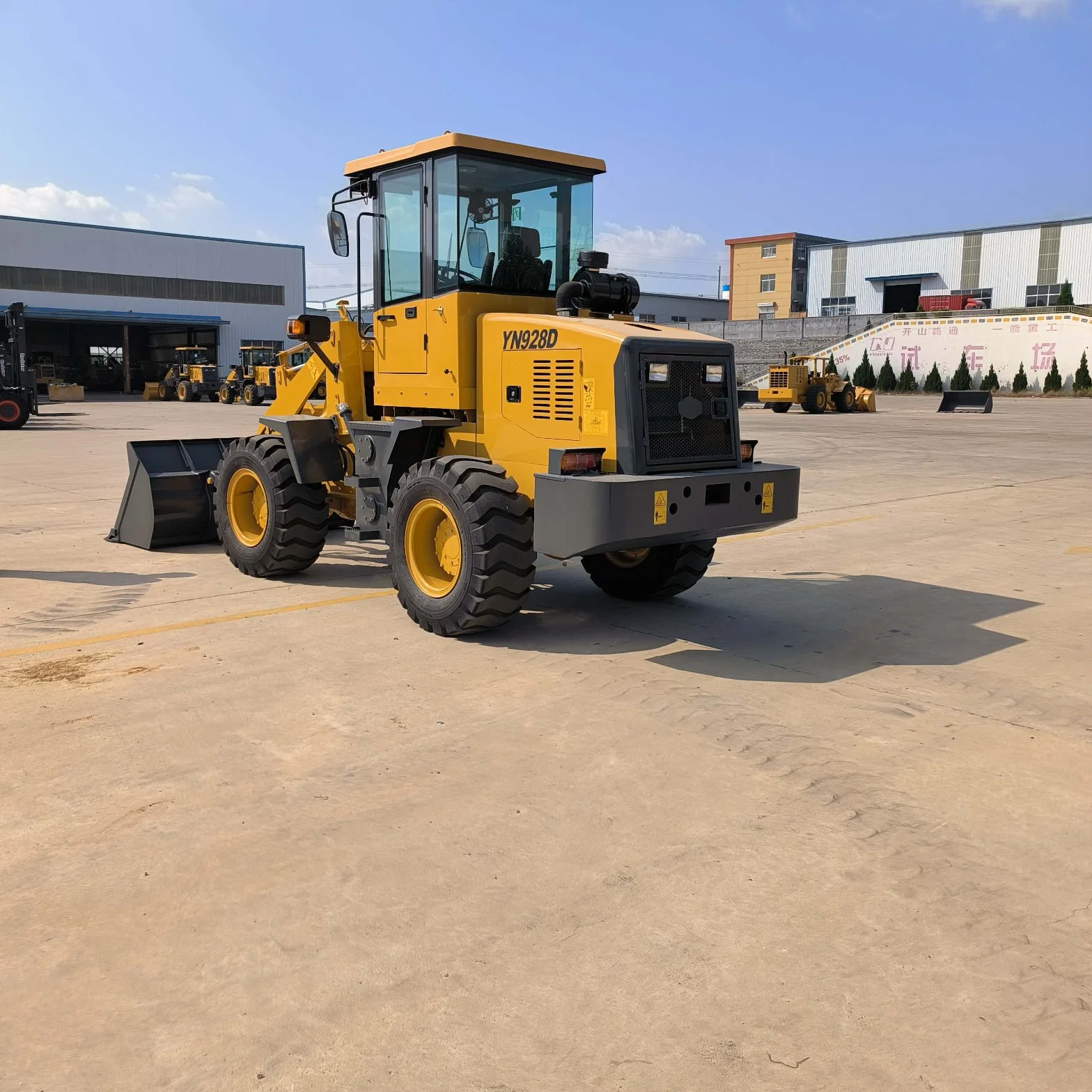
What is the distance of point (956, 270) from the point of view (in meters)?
68.4

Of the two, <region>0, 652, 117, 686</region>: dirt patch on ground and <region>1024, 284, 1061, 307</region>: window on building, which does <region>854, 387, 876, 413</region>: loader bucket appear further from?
<region>0, 652, 117, 686</region>: dirt patch on ground

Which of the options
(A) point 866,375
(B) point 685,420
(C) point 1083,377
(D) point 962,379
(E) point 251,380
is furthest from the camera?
(A) point 866,375

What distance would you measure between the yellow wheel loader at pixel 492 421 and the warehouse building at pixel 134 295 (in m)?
53.0

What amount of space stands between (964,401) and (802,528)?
104 ft

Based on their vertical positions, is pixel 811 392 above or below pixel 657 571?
above

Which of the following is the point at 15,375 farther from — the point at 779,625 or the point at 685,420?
the point at 779,625

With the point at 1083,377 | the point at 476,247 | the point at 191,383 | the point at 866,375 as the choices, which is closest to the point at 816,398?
the point at 1083,377

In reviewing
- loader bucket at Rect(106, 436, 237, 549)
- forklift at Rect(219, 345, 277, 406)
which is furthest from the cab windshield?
forklift at Rect(219, 345, 277, 406)

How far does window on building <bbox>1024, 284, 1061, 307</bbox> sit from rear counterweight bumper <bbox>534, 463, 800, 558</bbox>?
6395 centimetres

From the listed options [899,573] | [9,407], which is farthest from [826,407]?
[899,573]

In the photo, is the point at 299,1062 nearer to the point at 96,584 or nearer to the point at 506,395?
the point at 506,395

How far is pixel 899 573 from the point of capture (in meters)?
8.98

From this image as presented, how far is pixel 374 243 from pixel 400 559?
245 centimetres

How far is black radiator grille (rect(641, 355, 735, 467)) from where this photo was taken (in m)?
6.36
